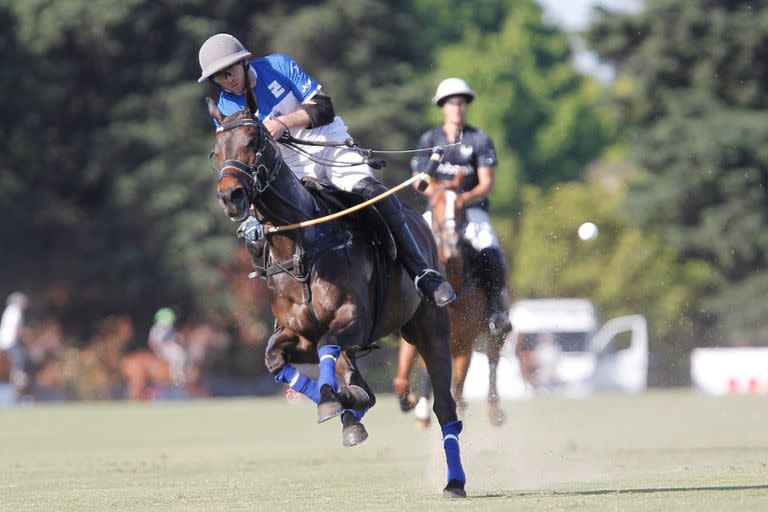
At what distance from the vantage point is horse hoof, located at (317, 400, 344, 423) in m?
9.79

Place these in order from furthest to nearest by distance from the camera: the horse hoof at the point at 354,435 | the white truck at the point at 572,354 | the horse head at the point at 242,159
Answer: the white truck at the point at 572,354
the horse hoof at the point at 354,435
the horse head at the point at 242,159

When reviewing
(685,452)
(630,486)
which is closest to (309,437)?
(685,452)

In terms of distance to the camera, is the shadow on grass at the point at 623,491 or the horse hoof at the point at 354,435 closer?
the horse hoof at the point at 354,435

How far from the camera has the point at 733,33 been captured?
151 feet

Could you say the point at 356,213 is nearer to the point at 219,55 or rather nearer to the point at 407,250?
the point at 407,250

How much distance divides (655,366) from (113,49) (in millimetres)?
18280

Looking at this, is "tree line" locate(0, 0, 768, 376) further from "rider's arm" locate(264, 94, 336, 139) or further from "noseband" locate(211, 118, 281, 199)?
"noseband" locate(211, 118, 281, 199)

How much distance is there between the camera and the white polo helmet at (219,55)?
10.1m

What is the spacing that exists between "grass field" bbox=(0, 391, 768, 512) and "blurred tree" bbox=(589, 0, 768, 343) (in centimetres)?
2108

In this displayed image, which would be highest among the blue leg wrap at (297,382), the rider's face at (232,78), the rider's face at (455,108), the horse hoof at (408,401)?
the rider's face at (455,108)

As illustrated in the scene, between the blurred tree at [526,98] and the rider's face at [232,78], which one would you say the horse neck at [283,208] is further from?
the blurred tree at [526,98]

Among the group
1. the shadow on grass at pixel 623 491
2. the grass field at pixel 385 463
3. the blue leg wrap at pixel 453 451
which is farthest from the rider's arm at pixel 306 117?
the shadow on grass at pixel 623 491

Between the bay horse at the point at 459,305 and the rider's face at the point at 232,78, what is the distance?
453cm

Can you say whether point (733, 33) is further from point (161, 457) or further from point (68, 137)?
point (161, 457)
